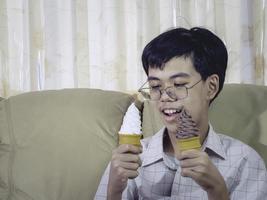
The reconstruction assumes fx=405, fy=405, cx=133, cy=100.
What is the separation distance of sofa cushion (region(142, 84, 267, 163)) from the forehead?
0.33 metres

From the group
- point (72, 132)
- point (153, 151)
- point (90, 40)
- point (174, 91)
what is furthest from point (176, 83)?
point (90, 40)

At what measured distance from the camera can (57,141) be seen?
4.73ft

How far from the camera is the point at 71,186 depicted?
54.7 inches

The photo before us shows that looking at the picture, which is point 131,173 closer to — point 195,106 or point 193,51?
point 195,106

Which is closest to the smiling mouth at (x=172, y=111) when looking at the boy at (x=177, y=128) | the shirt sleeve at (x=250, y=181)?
the boy at (x=177, y=128)

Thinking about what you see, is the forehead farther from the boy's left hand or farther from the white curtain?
the white curtain

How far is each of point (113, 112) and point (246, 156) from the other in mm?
569

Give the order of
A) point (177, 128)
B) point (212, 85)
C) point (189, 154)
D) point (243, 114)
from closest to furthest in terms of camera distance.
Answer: point (189, 154) < point (177, 128) < point (212, 85) < point (243, 114)

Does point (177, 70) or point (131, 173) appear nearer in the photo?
point (131, 173)

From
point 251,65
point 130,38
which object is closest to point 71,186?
point 130,38

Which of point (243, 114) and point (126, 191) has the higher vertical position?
point (243, 114)

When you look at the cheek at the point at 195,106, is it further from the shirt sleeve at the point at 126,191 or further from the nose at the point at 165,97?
the shirt sleeve at the point at 126,191

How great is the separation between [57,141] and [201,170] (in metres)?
0.67

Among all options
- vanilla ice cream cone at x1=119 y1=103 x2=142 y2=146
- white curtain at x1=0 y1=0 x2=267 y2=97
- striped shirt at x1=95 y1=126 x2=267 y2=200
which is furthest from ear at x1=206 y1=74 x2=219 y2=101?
white curtain at x1=0 y1=0 x2=267 y2=97
